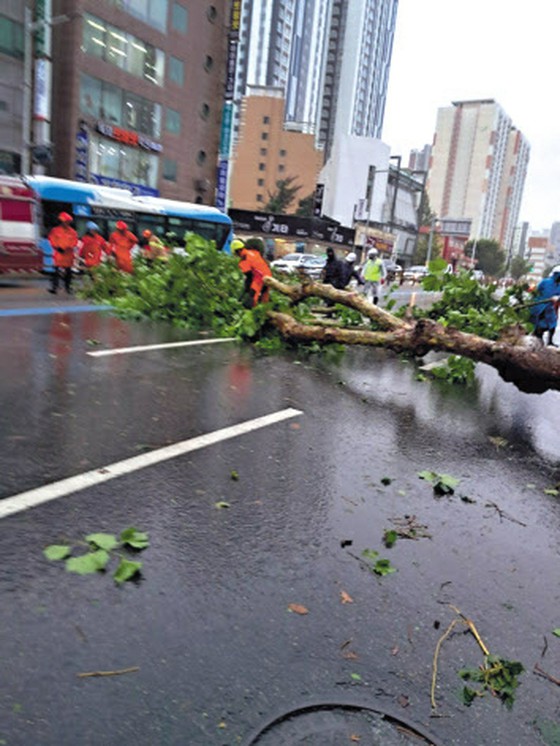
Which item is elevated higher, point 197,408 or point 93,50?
point 93,50

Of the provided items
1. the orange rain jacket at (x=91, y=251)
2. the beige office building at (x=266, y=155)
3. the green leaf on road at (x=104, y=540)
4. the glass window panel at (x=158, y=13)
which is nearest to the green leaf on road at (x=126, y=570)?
the green leaf on road at (x=104, y=540)

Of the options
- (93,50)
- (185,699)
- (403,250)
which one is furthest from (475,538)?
(403,250)

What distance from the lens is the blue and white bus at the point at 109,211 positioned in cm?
1894

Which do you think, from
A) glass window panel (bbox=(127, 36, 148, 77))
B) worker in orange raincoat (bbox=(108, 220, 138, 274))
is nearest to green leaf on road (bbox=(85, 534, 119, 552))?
worker in orange raincoat (bbox=(108, 220, 138, 274))

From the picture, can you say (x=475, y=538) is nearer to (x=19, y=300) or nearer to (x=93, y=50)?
(x=19, y=300)

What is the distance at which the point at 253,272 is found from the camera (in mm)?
10492

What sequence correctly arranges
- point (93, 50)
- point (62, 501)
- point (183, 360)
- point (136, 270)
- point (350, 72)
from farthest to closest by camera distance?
point (350, 72) < point (93, 50) < point (136, 270) < point (183, 360) < point (62, 501)

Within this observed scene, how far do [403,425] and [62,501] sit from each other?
11.9 ft

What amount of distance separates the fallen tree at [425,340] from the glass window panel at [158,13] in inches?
1350

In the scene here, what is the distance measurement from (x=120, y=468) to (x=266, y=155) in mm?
98397

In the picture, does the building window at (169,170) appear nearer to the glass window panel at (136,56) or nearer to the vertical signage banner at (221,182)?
the vertical signage banner at (221,182)

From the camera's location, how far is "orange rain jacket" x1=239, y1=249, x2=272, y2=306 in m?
10.5

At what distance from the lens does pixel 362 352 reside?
35.7 feet

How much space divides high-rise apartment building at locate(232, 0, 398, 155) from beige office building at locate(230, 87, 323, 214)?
3896 centimetres
